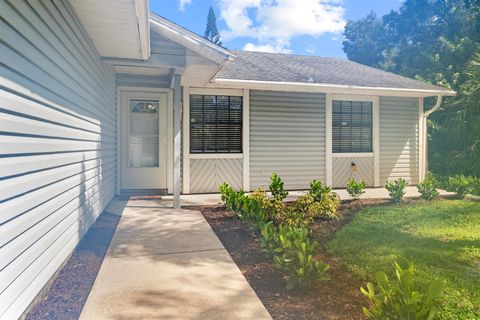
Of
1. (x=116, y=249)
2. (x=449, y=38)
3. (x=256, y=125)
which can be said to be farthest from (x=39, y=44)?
(x=449, y=38)

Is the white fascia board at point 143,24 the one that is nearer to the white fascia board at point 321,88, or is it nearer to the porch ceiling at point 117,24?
the porch ceiling at point 117,24

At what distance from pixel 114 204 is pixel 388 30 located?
32304 millimetres

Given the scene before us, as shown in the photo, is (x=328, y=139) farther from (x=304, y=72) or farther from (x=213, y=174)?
(x=213, y=174)

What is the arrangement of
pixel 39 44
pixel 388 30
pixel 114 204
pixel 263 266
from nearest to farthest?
pixel 39 44 → pixel 263 266 → pixel 114 204 → pixel 388 30

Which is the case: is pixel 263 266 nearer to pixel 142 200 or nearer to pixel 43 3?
pixel 43 3

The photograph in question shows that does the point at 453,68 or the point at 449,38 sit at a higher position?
the point at 449,38

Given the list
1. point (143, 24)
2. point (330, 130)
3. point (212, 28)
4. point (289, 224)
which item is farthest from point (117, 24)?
point (212, 28)

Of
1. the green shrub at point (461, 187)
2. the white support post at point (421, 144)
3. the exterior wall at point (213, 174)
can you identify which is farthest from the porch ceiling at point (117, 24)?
the white support post at point (421, 144)

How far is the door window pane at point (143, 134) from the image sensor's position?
24.7 feet

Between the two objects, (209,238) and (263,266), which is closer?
(263,266)

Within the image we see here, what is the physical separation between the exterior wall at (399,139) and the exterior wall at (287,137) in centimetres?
183

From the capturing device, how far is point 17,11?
7.39ft

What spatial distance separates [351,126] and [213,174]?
153 inches

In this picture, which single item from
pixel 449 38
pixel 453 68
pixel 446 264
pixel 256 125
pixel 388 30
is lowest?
pixel 446 264
